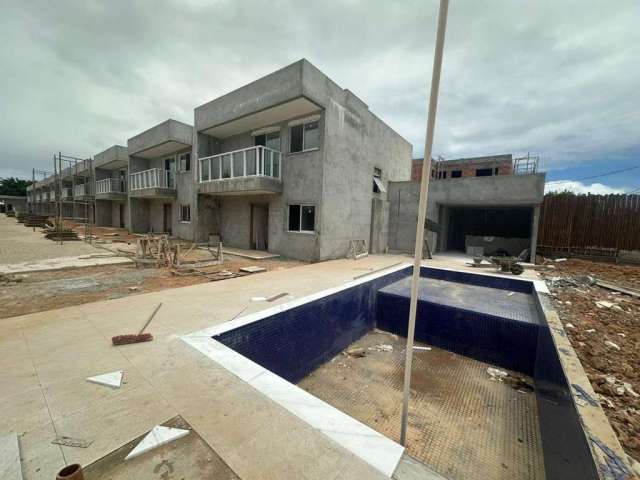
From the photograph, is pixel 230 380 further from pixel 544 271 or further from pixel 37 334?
pixel 544 271

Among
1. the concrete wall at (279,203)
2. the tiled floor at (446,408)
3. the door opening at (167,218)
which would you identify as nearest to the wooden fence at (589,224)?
the tiled floor at (446,408)

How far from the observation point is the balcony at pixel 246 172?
1055cm

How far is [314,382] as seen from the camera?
181 inches

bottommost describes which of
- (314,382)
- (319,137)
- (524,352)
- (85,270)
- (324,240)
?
(314,382)

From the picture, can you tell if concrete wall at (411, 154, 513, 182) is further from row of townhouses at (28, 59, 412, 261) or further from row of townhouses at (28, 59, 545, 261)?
row of townhouses at (28, 59, 412, 261)

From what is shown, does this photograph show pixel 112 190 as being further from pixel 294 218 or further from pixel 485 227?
pixel 485 227

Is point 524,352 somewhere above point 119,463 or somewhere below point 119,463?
below

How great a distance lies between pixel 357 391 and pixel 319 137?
8828 mm

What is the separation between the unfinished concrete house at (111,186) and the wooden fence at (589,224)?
27.7 m

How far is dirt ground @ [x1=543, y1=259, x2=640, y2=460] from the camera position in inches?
90.6

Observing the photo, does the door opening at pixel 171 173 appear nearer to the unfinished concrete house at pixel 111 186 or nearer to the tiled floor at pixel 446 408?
the unfinished concrete house at pixel 111 186

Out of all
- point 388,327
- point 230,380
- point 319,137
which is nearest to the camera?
point 230,380

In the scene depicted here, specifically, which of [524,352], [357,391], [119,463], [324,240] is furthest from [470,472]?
[324,240]

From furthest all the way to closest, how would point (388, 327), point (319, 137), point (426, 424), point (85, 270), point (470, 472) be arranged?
point (319, 137) < point (85, 270) < point (388, 327) < point (426, 424) < point (470, 472)
